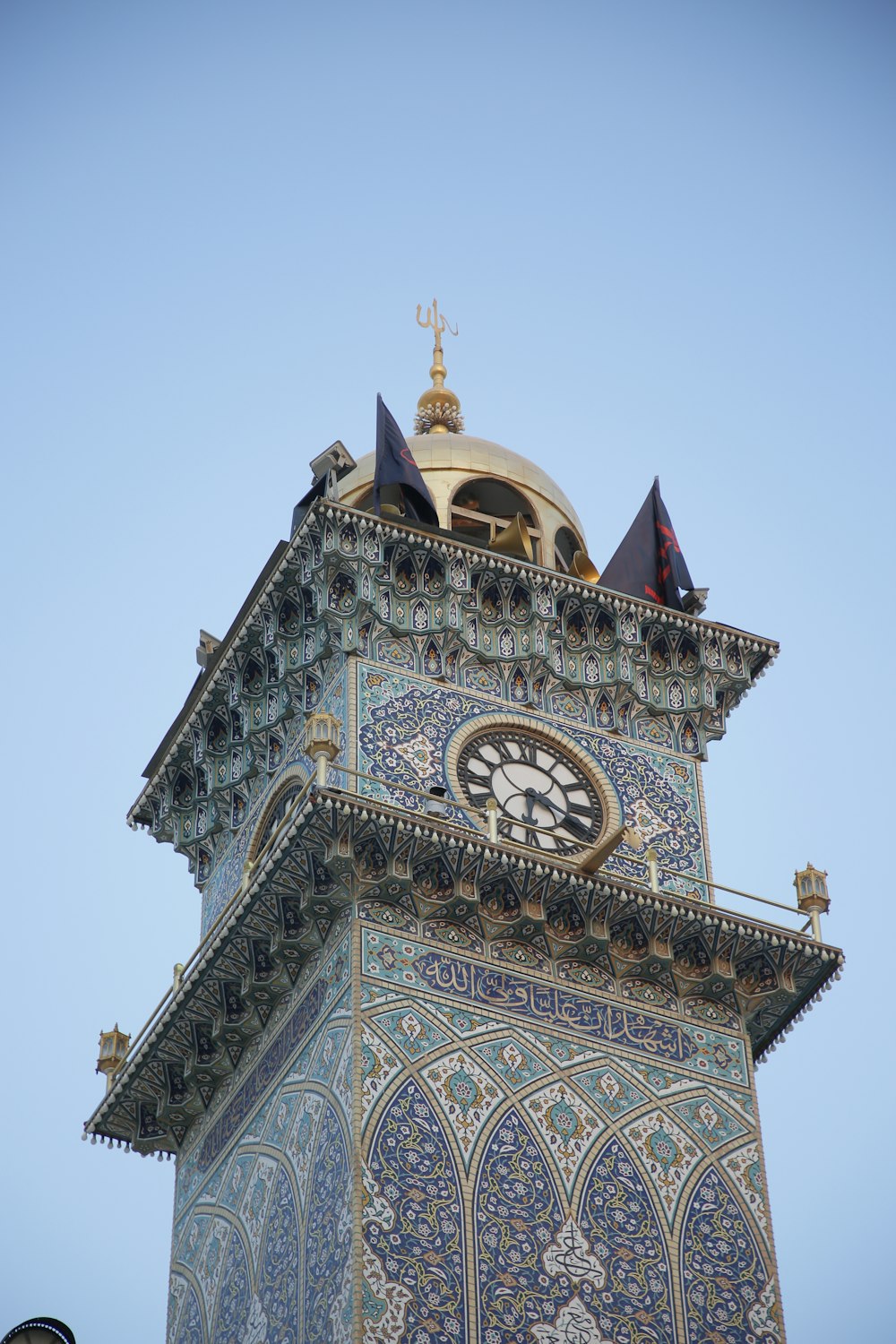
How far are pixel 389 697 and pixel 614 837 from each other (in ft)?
12.4

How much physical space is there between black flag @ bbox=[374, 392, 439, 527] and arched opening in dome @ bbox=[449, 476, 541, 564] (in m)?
1.63

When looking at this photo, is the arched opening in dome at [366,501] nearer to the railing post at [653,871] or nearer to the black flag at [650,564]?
the black flag at [650,564]

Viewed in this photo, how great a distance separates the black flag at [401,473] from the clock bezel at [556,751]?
3233 mm

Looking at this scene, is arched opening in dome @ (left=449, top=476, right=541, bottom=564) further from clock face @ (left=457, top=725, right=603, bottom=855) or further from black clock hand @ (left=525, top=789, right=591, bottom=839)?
black clock hand @ (left=525, top=789, right=591, bottom=839)

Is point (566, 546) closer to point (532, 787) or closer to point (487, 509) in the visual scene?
point (487, 509)

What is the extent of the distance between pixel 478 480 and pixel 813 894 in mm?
8725

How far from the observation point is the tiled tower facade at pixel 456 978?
32438mm

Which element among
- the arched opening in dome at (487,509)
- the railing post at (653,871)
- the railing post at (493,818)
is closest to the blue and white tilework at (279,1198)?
the railing post at (493,818)

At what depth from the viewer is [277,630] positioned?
126 feet

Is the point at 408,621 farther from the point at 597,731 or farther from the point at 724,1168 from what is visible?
the point at 724,1168

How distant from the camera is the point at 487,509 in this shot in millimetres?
42312

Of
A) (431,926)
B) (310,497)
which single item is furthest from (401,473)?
(431,926)

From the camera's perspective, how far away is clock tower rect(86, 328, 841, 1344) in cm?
3244

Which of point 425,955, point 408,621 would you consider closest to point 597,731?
point 408,621
